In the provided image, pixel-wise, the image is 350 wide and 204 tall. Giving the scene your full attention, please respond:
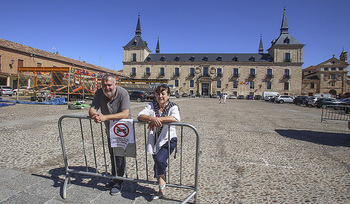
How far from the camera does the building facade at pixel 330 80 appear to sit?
5766 cm

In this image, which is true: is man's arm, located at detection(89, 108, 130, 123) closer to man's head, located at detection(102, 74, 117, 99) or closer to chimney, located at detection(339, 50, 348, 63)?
man's head, located at detection(102, 74, 117, 99)

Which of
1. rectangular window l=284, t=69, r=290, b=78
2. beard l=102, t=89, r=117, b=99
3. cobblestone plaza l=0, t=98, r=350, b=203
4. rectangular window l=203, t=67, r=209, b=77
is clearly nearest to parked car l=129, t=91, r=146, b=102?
cobblestone plaza l=0, t=98, r=350, b=203

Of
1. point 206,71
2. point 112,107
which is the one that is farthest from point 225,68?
point 112,107

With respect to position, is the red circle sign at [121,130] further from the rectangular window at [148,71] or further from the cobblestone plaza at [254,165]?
the rectangular window at [148,71]

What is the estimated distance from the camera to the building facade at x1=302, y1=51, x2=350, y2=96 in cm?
5766

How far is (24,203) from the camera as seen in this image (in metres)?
2.37

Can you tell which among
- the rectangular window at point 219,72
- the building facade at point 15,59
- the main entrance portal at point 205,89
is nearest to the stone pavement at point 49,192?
the building facade at point 15,59

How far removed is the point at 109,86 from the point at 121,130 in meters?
0.61

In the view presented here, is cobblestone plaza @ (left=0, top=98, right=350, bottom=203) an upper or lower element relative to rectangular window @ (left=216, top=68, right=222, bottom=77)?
lower

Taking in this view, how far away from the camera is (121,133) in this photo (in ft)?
9.00

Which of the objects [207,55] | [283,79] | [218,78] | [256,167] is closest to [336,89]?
[283,79]

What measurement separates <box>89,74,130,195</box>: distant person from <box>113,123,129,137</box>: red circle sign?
0.36 ft

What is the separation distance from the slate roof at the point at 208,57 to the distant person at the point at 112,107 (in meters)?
57.0

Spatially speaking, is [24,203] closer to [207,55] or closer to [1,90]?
[1,90]
